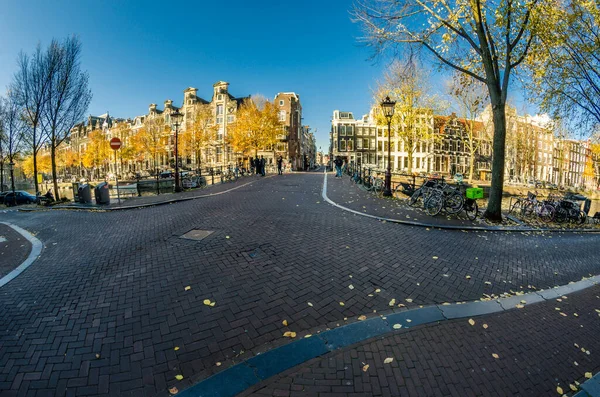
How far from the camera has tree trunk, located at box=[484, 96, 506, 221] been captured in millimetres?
9234

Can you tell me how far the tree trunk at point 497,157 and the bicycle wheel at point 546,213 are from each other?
641 cm

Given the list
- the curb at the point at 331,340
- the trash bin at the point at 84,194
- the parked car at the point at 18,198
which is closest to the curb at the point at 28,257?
the trash bin at the point at 84,194

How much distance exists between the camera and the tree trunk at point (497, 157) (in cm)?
923

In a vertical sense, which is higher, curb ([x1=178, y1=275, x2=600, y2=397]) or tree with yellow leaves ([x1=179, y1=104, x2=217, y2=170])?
tree with yellow leaves ([x1=179, y1=104, x2=217, y2=170])

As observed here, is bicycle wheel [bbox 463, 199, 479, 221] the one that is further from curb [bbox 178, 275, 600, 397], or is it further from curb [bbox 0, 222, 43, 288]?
curb [bbox 0, 222, 43, 288]

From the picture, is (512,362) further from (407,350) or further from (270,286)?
(270,286)

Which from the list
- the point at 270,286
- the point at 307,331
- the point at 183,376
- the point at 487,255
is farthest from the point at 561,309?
the point at 183,376

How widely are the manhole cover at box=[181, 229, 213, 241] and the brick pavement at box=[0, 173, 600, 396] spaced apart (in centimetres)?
21

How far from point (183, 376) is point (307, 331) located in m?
1.37

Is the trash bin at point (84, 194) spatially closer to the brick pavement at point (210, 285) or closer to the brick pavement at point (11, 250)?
the brick pavement at point (11, 250)

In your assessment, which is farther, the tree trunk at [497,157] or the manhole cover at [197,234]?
the tree trunk at [497,157]

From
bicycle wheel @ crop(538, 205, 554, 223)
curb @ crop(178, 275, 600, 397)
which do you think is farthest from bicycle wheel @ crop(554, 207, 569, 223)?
curb @ crop(178, 275, 600, 397)

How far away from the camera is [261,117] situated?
38.7 metres

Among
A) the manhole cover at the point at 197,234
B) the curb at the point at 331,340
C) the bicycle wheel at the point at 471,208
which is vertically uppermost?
the bicycle wheel at the point at 471,208
